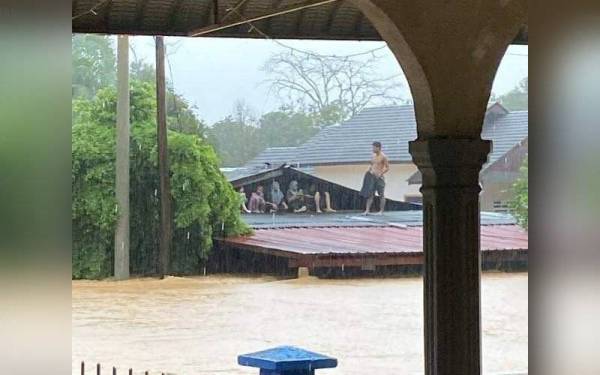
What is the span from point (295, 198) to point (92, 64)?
13.5 ft

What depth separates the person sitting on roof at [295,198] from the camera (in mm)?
17109

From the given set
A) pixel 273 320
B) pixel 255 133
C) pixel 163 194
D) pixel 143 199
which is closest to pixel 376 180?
pixel 255 133

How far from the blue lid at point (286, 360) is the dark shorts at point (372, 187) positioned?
38.9 ft

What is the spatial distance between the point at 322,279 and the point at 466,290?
12.7 meters

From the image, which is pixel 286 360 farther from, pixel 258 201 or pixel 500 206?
pixel 500 206

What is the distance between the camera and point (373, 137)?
1786 centimetres

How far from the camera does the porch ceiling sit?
6703 millimetres

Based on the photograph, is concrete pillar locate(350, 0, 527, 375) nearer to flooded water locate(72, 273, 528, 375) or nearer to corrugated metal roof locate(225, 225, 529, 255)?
flooded water locate(72, 273, 528, 375)

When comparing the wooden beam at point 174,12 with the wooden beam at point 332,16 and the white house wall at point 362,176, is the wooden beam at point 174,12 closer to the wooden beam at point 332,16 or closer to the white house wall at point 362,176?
the wooden beam at point 332,16

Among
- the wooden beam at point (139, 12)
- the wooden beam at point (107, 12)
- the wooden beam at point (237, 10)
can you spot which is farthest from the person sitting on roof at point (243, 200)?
the wooden beam at point (107, 12)
